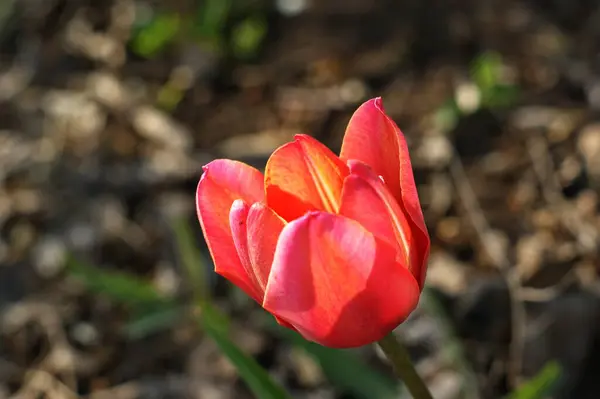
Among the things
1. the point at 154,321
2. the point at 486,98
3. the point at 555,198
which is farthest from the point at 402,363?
the point at 486,98

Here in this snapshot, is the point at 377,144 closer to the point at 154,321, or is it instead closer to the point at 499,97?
the point at 154,321

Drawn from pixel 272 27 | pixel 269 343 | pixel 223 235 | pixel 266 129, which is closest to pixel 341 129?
pixel 266 129

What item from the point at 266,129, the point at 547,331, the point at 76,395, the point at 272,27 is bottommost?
the point at 76,395

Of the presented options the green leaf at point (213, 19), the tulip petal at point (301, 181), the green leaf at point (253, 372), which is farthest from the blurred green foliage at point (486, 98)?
the tulip petal at point (301, 181)

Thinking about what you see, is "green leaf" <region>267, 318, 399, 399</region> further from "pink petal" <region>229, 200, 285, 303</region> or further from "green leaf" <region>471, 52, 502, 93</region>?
"green leaf" <region>471, 52, 502, 93</region>

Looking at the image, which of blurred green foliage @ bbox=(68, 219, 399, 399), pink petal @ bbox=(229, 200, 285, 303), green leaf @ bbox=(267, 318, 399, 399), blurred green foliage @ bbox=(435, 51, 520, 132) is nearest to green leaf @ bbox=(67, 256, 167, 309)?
blurred green foliage @ bbox=(68, 219, 399, 399)

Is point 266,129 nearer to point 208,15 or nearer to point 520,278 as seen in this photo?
point 208,15
